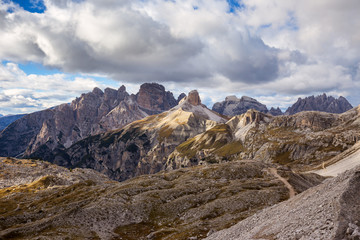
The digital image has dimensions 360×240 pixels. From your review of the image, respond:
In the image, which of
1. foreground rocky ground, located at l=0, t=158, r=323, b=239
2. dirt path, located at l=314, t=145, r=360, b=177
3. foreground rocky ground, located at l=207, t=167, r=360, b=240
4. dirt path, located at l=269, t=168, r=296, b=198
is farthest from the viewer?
dirt path, located at l=314, t=145, r=360, b=177

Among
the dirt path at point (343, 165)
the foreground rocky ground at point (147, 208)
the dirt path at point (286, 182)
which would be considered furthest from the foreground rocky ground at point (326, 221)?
the dirt path at point (343, 165)

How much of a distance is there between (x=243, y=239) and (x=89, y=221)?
169ft

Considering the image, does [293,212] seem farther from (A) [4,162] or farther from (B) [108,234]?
(A) [4,162]

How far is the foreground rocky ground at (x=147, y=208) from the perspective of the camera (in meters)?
65.5

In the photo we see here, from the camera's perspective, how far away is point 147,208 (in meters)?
82.7

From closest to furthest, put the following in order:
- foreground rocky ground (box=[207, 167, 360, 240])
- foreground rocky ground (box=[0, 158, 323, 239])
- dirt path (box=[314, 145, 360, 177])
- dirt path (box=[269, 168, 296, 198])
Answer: foreground rocky ground (box=[207, 167, 360, 240])
foreground rocky ground (box=[0, 158, 323, 239])
dirt path (box=[269, 168, 296, 198])
dirt path (box=[314, 145, 360, 177])

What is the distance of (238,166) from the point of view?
13262 centimetres

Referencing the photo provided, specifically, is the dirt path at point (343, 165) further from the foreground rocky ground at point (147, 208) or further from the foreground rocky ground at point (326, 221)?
the foreground rocky ground at point (326, 221)

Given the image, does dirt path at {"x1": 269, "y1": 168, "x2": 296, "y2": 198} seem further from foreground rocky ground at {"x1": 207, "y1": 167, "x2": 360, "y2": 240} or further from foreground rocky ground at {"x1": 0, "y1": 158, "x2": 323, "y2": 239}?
foreground rocky ground at {"x1": 207, "y1": 167, "x2": 360, "y2": 240}

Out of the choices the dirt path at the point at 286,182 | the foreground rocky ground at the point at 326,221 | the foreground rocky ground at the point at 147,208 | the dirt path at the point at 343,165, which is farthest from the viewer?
the dirt path at the point at 343,165

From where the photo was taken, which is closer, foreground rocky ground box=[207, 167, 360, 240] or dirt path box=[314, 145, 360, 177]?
foreground rocky ground box=[207, 167, 360, 240]

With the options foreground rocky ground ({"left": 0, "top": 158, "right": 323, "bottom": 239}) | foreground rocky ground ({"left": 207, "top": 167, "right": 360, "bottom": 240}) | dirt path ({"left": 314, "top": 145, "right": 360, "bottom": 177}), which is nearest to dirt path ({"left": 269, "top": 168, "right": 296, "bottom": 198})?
foreground rocky ground ({"left": 0, "top": 158, "right": 323, "bottom": 239})

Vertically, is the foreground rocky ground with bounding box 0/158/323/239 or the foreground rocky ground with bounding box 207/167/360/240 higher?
the foreground rocky ground with bounding box 207/167/360/240

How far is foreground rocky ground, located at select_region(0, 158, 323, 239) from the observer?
65.5m
